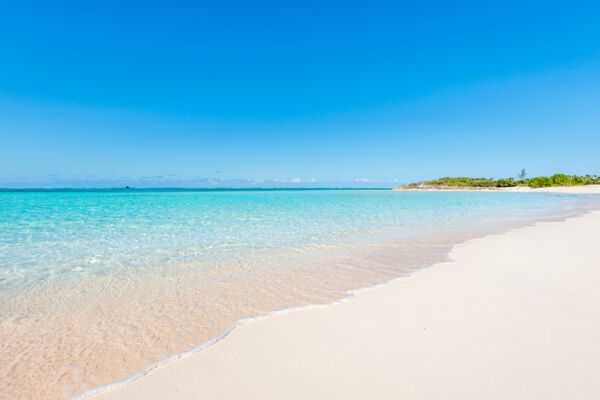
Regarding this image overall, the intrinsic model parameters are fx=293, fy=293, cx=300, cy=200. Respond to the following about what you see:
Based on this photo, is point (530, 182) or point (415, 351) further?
point (530, 182)

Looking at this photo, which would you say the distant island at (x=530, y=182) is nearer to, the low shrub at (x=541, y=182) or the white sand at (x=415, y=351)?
the low shrub at (x=541, y=182)

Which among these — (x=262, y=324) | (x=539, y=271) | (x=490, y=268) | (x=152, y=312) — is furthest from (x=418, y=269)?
(x=152, y=312)

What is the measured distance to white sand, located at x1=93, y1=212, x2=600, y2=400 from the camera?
229 centimetres

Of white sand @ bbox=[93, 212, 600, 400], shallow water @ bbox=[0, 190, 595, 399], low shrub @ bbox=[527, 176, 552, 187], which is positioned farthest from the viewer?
low shrub @ bbox=[527, 176, 552, 187]

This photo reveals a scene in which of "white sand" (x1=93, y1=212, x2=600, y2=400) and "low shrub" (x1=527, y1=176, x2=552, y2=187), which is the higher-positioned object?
"low shrub" (x1=527, y1=176, x2=552, y2=187)

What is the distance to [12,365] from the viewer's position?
2750 mm

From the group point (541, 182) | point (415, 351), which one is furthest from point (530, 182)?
point (415, 351)

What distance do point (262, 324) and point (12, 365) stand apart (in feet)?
7.80

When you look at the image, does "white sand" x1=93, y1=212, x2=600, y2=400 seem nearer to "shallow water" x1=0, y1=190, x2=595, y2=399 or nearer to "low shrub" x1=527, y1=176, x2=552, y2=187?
"shallow water" x1=0, y1=190, x2=595, y2=399

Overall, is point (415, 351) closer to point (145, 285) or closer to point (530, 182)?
point (145, 285)

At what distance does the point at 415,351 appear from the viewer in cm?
276

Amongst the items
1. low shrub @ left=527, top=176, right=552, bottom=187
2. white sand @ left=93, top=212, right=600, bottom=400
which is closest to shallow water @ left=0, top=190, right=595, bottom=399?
white sand @ left=93, top=212, right=600, bottom=400

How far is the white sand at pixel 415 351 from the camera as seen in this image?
229cm

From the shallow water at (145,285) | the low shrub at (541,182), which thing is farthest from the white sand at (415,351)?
the low shrub at (541,182)
